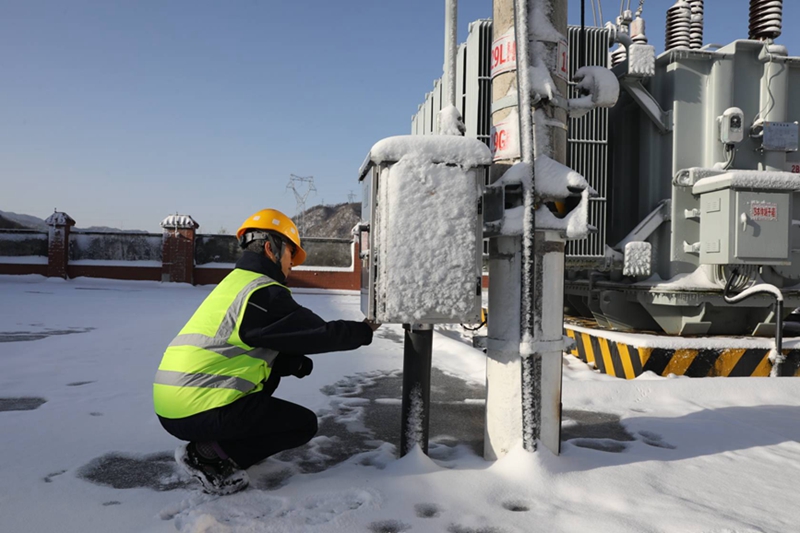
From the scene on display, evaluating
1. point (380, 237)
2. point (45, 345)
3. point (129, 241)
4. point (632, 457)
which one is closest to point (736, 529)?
point (632, 457)

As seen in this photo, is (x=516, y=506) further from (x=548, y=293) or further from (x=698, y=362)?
(x=698, y=362)

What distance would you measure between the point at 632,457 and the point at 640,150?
4312mm

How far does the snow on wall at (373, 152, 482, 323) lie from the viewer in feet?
8.07

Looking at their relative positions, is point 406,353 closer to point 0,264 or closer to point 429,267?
point 429,267

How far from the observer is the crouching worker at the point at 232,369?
2.33 m

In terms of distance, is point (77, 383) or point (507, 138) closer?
point (507, 138)

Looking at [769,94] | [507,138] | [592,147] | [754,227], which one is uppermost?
[769,94]

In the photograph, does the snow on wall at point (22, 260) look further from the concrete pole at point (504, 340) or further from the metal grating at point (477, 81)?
the concrete pole at point (504, 340)

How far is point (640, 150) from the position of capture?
20.6 ft

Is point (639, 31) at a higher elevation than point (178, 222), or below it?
higher

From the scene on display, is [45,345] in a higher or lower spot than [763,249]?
lower

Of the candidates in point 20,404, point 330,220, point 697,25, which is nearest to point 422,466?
point 20,404

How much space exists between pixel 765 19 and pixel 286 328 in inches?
239

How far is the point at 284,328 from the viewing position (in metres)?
2.35
